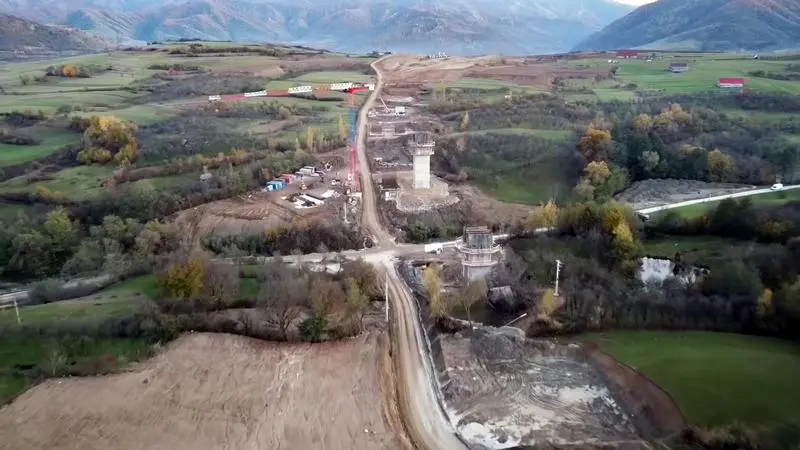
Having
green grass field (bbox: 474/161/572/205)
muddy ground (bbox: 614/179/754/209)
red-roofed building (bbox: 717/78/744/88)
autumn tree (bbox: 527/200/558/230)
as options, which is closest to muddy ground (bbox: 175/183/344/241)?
green grass field (bbox: 474/161/572/205)

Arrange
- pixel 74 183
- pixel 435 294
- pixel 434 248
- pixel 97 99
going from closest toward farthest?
1. pixel 435 294
2. pixel 434 248
3. pixel 74 183
4. pixel 97 99

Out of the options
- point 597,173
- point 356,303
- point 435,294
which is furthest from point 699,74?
point 356,303

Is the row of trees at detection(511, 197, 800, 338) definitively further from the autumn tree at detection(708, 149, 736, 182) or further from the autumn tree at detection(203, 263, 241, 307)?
the autumn tree at detection(203, 263, 241, 307)

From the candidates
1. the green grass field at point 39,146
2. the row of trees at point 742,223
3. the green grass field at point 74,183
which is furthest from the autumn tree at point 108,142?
the row of trees at point 742,223

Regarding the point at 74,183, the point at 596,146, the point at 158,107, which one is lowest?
the point at 74,183

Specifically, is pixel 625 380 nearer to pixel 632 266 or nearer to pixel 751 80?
pixel 632 266

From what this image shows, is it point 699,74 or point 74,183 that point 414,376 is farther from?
point 699,74
